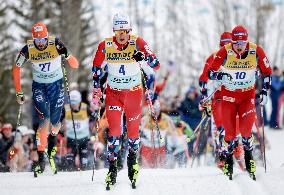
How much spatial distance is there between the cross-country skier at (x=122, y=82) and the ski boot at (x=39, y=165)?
1.90m

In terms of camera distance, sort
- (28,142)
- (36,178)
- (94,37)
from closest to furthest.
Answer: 1. (36,178)
2. (28,142)
3. (94,37)

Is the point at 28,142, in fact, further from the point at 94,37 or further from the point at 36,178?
the point at 94,37

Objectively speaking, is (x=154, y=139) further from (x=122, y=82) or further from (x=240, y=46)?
(x=122, y=82)

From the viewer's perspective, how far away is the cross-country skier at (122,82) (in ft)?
28.6

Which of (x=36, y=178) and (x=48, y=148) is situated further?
(x=48, y=148)

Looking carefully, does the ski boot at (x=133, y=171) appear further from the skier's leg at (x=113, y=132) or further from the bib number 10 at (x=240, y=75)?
the bib number 10 at (x=240, y=75)

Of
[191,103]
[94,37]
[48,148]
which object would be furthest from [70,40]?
[94,37]

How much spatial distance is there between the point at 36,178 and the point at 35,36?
2.41 meters

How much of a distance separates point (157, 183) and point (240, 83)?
2214mm

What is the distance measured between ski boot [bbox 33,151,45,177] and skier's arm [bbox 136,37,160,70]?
2.86 m

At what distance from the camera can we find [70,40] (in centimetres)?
2606

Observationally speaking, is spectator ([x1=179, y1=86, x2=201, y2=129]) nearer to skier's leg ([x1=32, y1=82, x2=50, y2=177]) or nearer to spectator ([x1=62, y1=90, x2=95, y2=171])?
spectator ([x1=62, y1=90, x2=95, y2=171])

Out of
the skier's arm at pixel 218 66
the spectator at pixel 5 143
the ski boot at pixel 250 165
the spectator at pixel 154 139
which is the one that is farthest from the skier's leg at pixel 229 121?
the spectator at pixel 5 143

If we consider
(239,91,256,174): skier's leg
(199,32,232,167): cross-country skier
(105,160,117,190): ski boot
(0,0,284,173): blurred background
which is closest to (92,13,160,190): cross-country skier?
(105,160,117,190): ski boot
